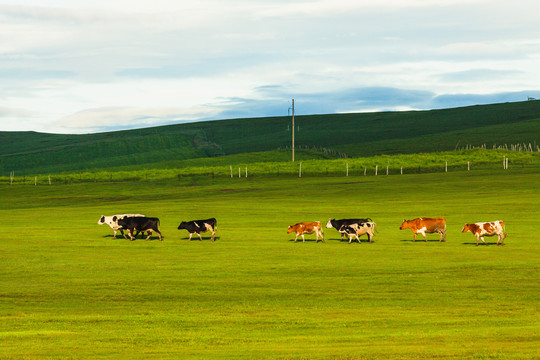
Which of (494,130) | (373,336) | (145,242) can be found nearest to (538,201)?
(145,242)

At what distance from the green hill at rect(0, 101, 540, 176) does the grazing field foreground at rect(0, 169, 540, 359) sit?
9809 centimetres

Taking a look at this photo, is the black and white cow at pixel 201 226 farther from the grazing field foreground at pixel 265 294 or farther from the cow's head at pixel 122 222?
the cow's head at pixel 122 222

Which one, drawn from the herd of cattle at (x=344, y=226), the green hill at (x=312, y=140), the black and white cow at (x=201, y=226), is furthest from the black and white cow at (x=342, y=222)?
the green hill at (x=312, y=140)

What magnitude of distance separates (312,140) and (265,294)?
145 metres

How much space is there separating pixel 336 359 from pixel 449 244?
18667 mm

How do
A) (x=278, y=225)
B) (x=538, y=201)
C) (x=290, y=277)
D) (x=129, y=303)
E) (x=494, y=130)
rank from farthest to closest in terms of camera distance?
1. (x=494, y=130)
2. (x=538, y=201)
3. (x=278, y=225)
4. (x=290, y=277)
5. (x=129, y=303)

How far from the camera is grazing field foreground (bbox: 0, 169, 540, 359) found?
43.2ft

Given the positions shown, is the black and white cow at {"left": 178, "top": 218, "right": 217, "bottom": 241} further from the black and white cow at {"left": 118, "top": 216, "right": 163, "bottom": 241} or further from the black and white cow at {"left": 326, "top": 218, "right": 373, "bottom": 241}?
the black and white cow at {"left": 326, "top": 218, "right": 373, "bottom": 241}

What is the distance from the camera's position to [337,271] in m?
22.2

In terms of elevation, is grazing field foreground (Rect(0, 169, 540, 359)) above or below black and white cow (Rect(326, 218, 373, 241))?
below

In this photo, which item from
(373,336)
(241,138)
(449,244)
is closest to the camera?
(373,336)

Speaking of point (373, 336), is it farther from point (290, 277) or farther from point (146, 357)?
point (290, 277)

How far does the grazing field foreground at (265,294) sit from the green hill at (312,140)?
98095mm

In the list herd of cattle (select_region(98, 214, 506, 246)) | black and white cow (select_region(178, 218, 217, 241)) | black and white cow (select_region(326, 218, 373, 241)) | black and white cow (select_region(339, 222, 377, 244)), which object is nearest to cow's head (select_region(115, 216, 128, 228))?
herd of cattle (select_region(98, 214, 506, 246))
